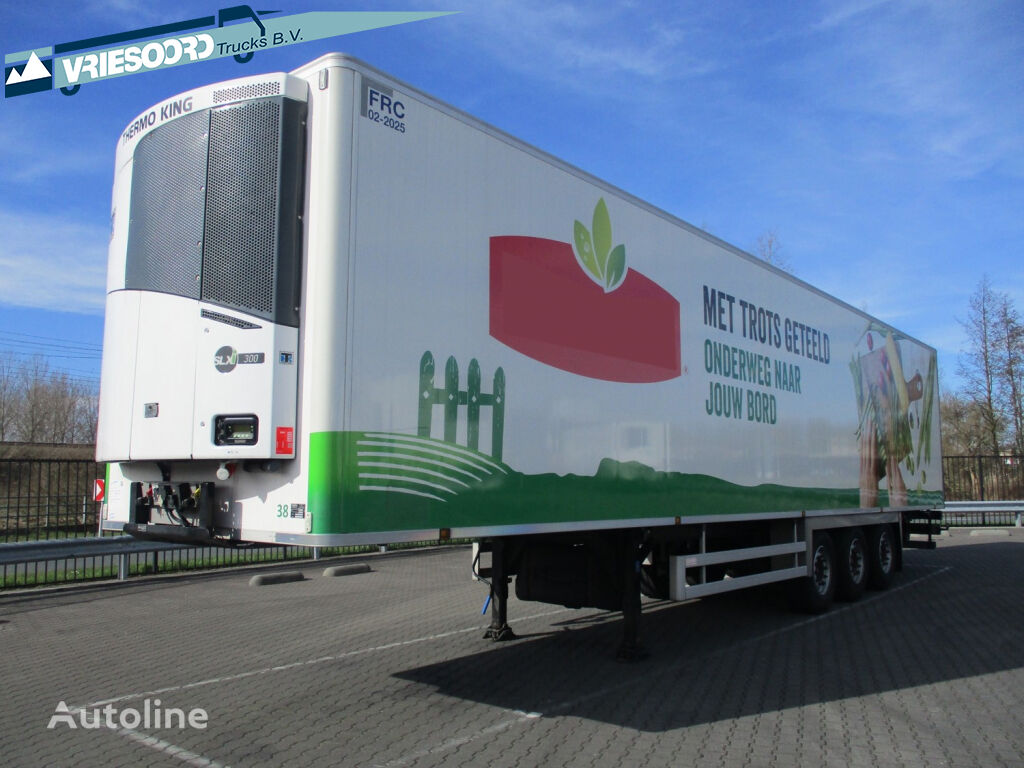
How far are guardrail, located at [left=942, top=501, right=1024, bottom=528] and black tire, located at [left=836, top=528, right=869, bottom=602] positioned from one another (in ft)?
30.3

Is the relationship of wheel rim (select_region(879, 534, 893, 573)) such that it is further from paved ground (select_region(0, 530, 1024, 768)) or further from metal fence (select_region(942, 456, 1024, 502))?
metal fence (select_region(942, 456, 1024, 502))

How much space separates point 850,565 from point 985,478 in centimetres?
1988

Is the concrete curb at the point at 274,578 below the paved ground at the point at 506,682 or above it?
above

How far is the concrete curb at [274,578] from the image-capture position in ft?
37.1

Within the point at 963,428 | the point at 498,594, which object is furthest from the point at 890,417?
the point at 963,428

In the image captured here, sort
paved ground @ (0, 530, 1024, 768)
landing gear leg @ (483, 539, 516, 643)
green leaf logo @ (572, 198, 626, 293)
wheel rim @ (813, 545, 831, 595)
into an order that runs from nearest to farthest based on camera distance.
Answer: paved ground @ (0, 530, 1024, 768), green leaf logo @ (572, 198, 626, 293), landing gear leg @ (483, 539, 516, 643), wheel rim @ (813, 545, 831, 595)

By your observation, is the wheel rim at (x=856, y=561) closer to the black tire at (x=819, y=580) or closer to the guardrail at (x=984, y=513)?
the black tire at (x=819, y=580)

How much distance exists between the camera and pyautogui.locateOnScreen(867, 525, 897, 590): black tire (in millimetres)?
10852

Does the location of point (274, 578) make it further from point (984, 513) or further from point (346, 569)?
point (984, 513)

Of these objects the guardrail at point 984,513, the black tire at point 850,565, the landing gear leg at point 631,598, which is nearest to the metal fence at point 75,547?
the landing gear leg at point 631,598

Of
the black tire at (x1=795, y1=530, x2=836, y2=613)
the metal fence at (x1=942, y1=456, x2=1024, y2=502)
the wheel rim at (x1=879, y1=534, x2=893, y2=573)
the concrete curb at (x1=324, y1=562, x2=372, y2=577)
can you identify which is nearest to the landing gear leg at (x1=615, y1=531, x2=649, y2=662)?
the black tire at (x1=795, y1=530, x2=836, y2=613)

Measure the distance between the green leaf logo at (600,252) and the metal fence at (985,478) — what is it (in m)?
23.8

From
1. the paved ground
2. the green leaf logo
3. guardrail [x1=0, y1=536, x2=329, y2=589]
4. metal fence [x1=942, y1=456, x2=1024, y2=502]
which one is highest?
the green leaf logo

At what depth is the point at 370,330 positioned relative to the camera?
455 centimetres
